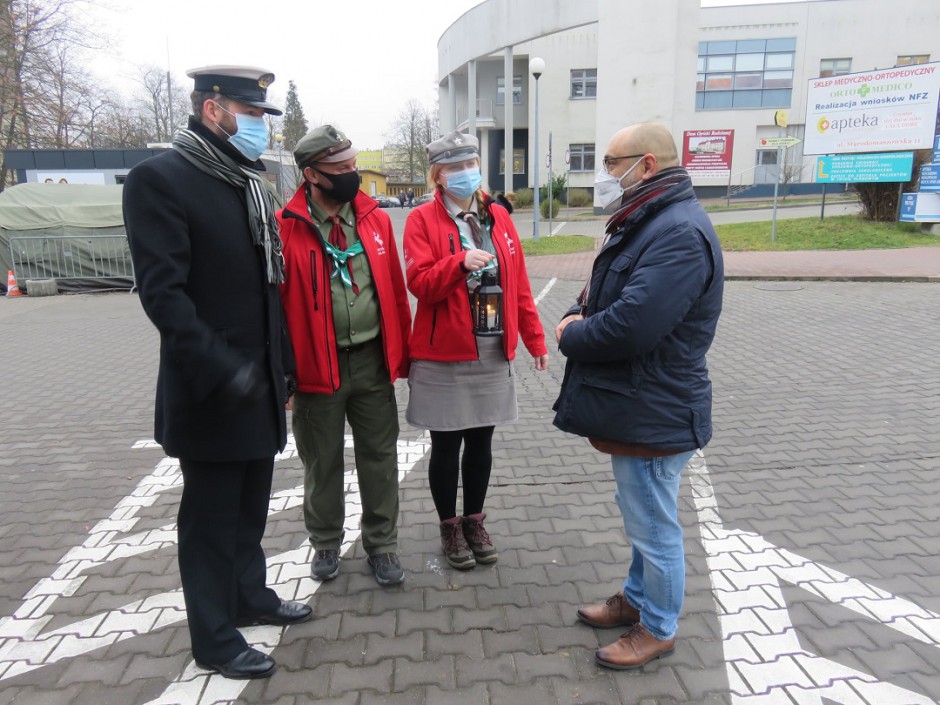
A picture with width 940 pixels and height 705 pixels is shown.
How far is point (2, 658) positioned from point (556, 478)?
10.00 ft

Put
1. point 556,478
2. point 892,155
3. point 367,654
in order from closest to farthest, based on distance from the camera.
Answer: point 367,654 < point 556,478 < point 892,155

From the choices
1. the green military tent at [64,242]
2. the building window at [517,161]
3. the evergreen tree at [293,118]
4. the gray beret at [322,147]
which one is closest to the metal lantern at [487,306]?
the gray beret at [322,147]

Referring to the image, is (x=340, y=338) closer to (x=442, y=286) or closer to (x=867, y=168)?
(x=442, y=286)

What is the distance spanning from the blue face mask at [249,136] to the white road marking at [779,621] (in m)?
2.65

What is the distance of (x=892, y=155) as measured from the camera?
1673 cm

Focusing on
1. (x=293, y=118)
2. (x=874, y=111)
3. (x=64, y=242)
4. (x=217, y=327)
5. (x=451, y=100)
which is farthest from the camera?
(x=293, y=118)

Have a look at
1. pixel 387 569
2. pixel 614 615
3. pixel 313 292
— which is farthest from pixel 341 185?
pixel 614 615

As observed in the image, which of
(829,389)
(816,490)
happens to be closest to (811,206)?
(829,389)

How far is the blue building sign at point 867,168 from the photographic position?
16.7 m

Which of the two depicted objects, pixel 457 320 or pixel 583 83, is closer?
pixel 457 320

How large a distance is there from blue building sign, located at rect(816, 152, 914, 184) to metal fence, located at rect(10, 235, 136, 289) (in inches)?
656

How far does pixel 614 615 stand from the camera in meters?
2.87

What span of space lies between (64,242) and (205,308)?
1305 cm

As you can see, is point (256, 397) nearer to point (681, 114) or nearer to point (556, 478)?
point (556, 478)
